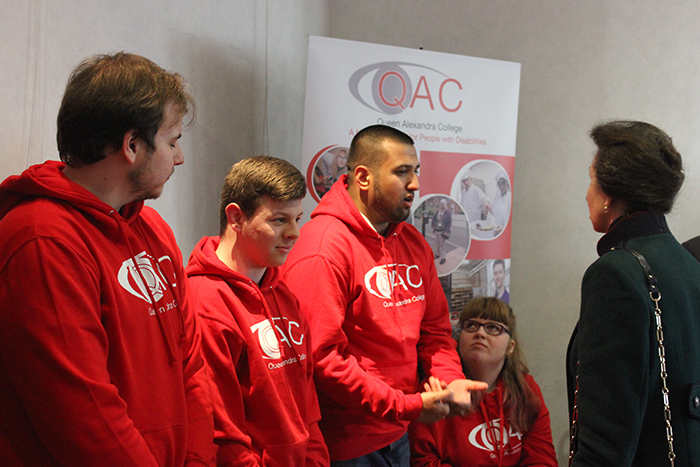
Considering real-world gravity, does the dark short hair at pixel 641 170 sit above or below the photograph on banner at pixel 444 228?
above

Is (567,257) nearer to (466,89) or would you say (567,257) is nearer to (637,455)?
(466,89)

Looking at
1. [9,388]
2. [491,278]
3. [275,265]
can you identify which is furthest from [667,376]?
[491,278]

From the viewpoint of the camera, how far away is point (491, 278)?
10.1 feet

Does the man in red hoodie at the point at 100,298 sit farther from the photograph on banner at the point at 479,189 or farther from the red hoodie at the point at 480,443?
the photograph on banner at the point at 479,189

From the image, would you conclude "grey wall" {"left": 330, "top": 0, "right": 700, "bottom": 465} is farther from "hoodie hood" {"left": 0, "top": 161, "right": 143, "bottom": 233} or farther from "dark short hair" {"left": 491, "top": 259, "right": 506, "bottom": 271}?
"hoodie hood" {"left": 0, "top": 161, "right": 143, "bottom": 233}

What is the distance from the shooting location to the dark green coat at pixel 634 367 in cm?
138

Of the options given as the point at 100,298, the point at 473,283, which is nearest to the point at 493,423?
the point at 473,283

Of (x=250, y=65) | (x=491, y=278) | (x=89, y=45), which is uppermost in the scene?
(x=250, y=65)

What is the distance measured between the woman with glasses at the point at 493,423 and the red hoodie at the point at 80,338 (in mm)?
1426

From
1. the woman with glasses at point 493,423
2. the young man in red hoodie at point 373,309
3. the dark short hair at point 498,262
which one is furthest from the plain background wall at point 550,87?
the woman with glasses at point 493,423

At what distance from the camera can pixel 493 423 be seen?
94.8 inches

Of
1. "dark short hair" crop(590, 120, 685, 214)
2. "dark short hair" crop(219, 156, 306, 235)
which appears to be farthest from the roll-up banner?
"dark short hair" crop(590, 120, 685, 214)

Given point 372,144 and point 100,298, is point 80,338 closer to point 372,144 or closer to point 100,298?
point 100,298

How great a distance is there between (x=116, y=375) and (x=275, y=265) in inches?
24.1
